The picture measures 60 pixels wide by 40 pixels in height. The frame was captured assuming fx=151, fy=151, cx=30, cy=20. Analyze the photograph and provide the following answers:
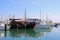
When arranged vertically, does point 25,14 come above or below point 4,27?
above

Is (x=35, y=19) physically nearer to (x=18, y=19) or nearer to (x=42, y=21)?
(x=42, y=21)

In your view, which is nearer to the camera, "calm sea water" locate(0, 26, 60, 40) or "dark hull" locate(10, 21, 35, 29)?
"calm sea water" locate(0, 26, 60, 40)

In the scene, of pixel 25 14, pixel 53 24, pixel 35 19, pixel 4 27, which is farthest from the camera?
pixel 53 24

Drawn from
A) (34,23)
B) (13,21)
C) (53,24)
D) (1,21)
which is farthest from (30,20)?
(53,24)

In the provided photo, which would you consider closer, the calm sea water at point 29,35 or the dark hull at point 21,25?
the calm sea water at point 29,35

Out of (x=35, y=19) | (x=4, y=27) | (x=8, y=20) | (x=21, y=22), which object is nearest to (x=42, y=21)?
(x=35, y=19)

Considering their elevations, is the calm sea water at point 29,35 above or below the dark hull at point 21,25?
below

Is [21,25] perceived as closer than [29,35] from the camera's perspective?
No

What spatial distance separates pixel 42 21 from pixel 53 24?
17.6 ft

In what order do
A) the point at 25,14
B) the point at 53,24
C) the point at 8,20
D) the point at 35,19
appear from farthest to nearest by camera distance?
1. the point at 53,24
2. the point at 35,19
3. the point at 8,20
4. the point at 25,14

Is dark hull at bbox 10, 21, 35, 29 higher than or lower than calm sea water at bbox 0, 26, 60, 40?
higher

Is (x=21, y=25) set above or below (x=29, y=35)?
above

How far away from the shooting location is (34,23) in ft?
65.4

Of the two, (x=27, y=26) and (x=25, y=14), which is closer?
(x=25, y=14)
